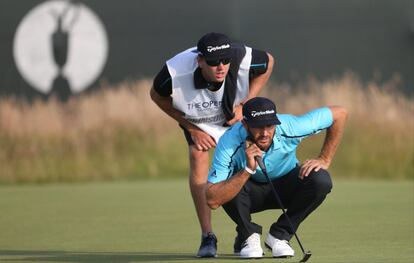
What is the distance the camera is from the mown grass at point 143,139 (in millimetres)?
16344

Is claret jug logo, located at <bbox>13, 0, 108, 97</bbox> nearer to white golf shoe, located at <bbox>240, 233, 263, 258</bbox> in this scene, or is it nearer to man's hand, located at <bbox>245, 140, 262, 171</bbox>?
white golf shoe, located at <bbox>240, 233, 263, 258</bbox>

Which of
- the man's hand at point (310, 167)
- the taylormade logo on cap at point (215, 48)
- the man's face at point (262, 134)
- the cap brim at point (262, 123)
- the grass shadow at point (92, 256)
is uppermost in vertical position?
the taylormade logo on cap at point (215, 48)

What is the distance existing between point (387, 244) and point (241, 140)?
5.91ft

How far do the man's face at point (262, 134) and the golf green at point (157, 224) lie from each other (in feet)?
2.68

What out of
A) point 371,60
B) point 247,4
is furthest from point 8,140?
point 371,60

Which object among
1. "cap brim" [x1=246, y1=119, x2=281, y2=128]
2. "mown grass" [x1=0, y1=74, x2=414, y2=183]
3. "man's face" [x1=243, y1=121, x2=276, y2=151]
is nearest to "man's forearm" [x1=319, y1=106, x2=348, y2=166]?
"man's face" [x1=243, y1=121, x2=276, y2=151]

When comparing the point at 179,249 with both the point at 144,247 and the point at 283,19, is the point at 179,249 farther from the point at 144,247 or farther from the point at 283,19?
the point at 283,19

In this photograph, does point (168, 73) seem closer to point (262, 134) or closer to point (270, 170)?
point (270, 170)

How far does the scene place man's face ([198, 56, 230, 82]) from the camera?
26.8 ft

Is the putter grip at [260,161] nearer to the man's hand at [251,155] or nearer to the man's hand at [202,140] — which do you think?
the man's hand at [251,155]

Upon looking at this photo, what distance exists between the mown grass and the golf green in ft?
2.67

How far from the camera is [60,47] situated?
19.6m

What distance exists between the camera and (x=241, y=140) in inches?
304

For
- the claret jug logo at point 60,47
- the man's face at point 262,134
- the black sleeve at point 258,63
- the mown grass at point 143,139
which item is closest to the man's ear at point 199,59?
the black sleeve at point 258,63
